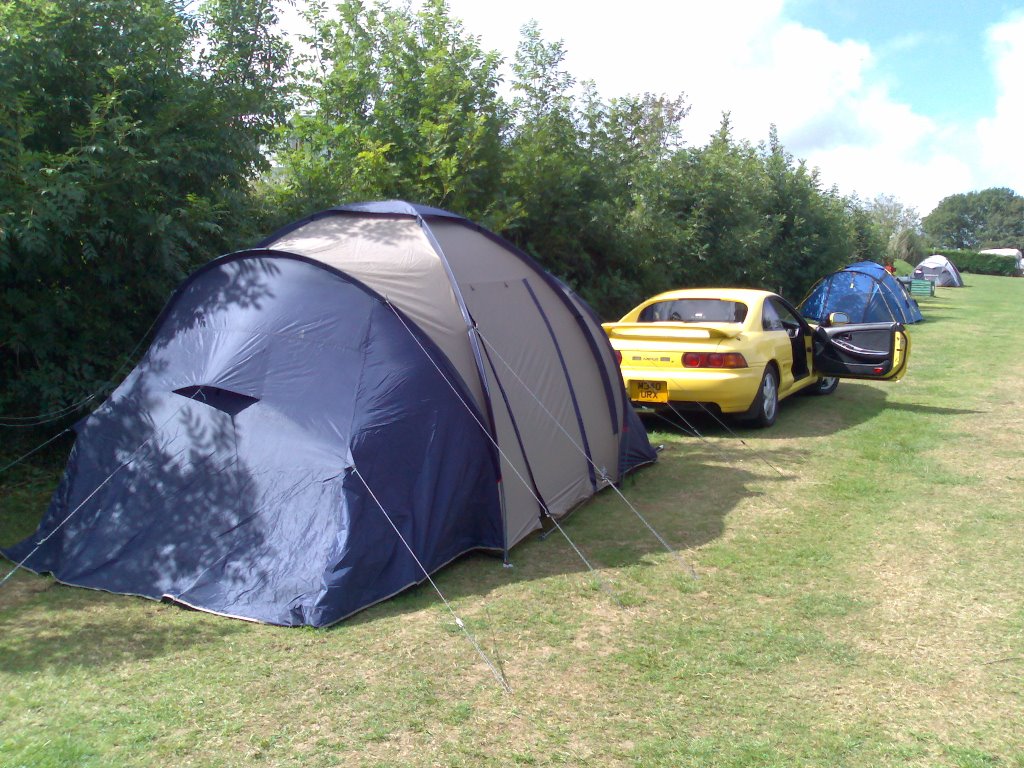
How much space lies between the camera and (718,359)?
33.0 feet

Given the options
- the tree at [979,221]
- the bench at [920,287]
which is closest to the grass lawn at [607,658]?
the bench at [920,287]

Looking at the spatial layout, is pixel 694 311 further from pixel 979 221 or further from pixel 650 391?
pixel 979 221

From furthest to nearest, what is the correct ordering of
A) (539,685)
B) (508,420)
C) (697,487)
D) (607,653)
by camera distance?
(697,487) → (508,420) → (607,653) → (539,685)

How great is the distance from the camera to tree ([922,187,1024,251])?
441ft

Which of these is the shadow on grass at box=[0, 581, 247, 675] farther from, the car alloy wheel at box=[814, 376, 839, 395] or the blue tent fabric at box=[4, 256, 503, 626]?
the car alloy wheel at box=[814, 376, 839, 395]

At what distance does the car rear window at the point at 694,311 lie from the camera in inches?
430

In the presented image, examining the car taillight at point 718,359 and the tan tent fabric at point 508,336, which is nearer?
the tan tent fabric at point 508,336

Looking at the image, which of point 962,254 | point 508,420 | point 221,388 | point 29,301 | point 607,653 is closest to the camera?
point 607,653

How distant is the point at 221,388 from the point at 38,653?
6.37 feet

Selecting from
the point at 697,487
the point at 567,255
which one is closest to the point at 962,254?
the point at 567,255

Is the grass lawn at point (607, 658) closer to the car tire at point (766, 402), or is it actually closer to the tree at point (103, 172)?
the tree at point (103, 172)

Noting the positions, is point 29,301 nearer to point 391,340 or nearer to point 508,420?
point 391,340

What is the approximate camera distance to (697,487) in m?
8.22

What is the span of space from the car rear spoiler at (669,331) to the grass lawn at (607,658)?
9.27ft
